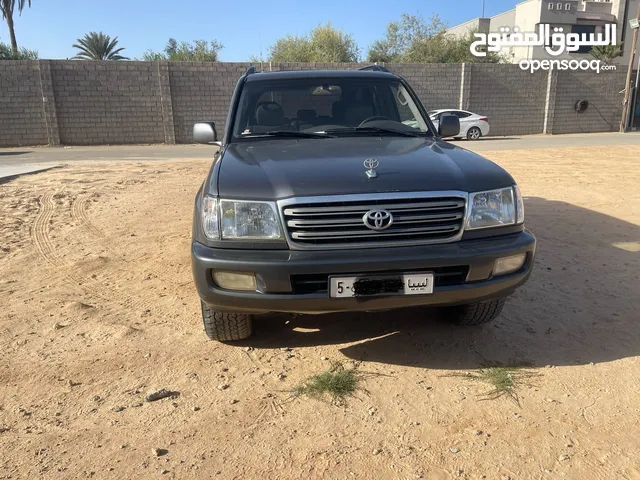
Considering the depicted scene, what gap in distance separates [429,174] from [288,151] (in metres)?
0.97

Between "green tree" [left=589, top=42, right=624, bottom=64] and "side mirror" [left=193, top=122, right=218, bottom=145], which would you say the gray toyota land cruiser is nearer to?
"side mirror" [left=193, top=122, right=218, bottom=145]

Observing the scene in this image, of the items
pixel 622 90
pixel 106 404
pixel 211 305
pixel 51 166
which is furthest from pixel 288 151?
pixel 622 90

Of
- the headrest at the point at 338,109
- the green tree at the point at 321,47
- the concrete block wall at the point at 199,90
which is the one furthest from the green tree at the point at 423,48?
the headrest at the point at 338,109

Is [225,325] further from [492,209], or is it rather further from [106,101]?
[106,101]

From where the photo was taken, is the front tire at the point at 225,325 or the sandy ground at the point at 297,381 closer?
the sandy ground at the point at 297,381

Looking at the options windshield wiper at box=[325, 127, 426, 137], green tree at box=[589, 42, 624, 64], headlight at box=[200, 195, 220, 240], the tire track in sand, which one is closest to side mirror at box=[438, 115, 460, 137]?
windshield wiper at box=[325, 127, 426, 137]

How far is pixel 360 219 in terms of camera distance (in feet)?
8.36

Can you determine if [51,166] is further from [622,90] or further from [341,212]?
[622,90]

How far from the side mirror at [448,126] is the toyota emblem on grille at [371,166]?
147 cm

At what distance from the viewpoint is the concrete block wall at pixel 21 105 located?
18391 millimetres

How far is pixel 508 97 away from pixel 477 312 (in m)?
22.9

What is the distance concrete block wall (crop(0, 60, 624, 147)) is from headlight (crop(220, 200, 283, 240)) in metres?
17.4

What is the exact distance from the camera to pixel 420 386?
2.71 m

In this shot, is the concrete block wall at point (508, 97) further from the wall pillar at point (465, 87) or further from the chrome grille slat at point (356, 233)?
the chrome grille slat at point (356, 233)
